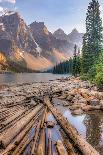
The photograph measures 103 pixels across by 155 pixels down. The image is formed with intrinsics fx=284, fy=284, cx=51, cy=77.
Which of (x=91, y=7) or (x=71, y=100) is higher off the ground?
(x=91, y=7)

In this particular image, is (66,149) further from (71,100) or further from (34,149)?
(71,100)

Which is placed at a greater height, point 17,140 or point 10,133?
point 10,133

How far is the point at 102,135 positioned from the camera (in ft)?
53.0

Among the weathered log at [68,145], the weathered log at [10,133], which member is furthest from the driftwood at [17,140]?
the weathered log at [68,145]

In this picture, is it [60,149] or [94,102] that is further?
[94,102]

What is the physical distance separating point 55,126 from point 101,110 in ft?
25.7

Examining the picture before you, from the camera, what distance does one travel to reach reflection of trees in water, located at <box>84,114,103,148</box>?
14895 millimetres

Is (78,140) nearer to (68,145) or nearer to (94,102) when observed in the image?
(68,145)

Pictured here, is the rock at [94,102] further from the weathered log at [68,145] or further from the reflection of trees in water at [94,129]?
the weathered log at [68,145]

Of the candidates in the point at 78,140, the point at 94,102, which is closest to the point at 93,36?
the point at 94,102

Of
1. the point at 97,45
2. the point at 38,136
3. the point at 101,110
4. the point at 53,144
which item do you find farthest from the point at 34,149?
the point at 97,45

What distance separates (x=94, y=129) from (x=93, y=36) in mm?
58009

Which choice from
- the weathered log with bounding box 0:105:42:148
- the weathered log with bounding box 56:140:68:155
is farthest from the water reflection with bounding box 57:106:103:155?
the weathered log with bounding box 0:105:42:148

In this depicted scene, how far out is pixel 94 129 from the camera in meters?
17.8
